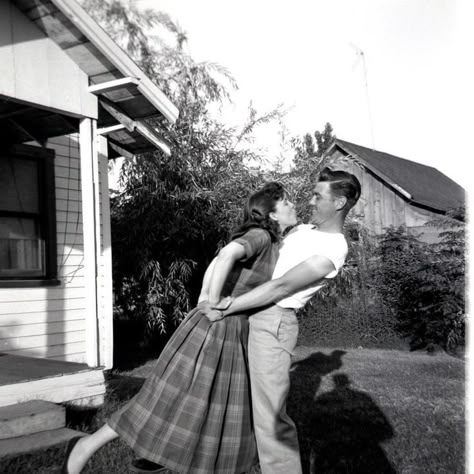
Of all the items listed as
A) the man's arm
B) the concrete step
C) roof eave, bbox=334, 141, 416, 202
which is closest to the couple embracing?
the man's arm

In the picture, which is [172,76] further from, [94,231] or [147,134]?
[94,231]

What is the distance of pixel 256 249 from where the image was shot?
10.0 ft

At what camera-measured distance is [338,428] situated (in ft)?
17.2

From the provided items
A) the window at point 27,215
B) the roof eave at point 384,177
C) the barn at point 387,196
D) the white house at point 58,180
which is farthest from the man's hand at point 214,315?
the roof eave at point 384,177

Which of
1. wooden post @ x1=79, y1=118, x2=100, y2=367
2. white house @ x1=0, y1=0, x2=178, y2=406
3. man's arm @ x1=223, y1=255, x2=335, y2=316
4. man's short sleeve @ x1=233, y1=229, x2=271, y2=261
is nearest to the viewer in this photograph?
man's arm @ x1=223, y1=255, x2=335, y2=316

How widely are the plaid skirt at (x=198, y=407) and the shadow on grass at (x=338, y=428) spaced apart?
1.35 m

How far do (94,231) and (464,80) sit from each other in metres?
3.60

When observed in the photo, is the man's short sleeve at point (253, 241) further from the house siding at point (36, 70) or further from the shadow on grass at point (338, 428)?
the house siding at point (36, 70)

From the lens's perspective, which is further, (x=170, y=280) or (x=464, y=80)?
(x=170, y=280)

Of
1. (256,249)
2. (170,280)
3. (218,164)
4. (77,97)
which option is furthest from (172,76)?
(256,249)

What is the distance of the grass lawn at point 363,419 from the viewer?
4172 millimetres

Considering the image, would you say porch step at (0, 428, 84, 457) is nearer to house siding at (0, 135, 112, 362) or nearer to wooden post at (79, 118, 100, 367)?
wooden post at (79, 118, 100, 367)

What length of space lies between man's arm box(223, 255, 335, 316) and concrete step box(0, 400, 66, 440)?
2.05m

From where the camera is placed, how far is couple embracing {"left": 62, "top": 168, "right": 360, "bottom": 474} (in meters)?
2.86
